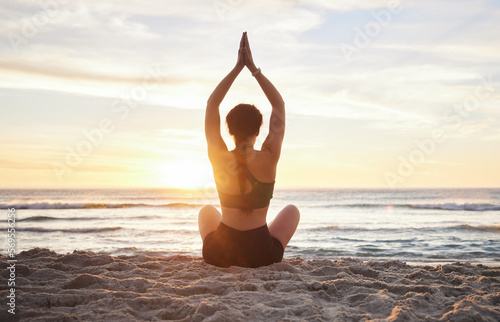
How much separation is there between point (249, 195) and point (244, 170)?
0.89 feet

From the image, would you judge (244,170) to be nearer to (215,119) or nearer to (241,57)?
(215,119)

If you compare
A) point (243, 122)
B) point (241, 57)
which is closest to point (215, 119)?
point (243, 122)

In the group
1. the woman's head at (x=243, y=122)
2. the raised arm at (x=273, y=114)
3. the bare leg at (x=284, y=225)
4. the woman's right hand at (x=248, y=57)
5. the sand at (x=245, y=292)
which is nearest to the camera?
the sand at (x=245, y=292)

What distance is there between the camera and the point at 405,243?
9617 mm

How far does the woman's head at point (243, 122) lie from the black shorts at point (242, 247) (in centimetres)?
96

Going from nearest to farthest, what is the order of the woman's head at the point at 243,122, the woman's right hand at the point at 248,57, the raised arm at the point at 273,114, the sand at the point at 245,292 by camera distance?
the sand at the point at 245,292 → the woman's head at the point at 243,122 → the raised arm at the point at 273,114 → the woman's right hand at the point at 248,57

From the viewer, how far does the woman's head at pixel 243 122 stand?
3701mm

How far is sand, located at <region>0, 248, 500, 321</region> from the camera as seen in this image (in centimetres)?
277

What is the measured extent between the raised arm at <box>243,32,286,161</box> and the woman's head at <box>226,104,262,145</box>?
0.15 m

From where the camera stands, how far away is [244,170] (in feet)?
12.4

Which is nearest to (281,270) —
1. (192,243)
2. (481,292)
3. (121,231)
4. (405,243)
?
(481,292)

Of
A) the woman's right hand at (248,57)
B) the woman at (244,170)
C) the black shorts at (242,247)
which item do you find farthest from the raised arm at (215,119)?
the black shorts at (242,247)

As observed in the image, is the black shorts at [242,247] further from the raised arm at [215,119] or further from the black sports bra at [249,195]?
the raised arm at [215,119]

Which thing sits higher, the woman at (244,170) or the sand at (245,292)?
the woman at (244,170)
